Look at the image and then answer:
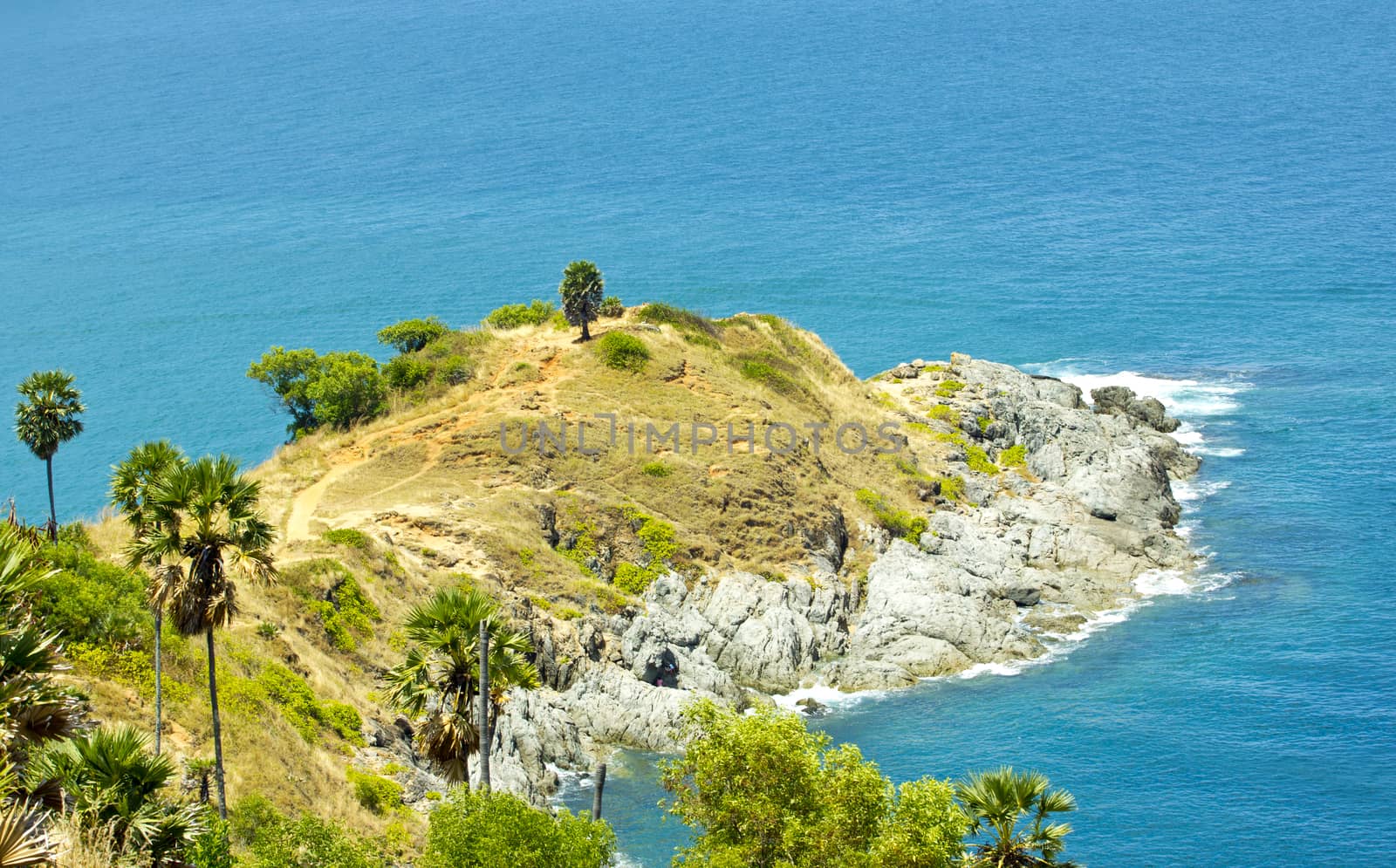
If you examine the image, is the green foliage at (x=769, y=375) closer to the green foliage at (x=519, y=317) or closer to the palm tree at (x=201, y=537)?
the green foliage at (x=519, y=317)

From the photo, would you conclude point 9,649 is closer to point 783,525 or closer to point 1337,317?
point 783,525

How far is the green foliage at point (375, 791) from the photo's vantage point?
→ 169 ft

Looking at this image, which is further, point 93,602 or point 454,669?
point 93,602

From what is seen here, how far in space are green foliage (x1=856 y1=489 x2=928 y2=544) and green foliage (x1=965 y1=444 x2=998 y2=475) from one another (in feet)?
36.0

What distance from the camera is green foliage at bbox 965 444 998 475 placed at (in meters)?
97.0

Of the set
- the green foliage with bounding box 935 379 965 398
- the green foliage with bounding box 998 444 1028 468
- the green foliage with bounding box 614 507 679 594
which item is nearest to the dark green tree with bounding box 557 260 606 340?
the green foliage with bounding box 614 507 679 594

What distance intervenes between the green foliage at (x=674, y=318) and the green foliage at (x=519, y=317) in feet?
24.6

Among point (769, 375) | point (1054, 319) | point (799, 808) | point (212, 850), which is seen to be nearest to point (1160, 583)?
point (769, 375)

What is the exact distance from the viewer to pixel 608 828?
1421 inches

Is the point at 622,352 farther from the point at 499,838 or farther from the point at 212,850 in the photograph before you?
the point at 212,850

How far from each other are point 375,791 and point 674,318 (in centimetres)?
5157

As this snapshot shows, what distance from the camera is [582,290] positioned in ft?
293

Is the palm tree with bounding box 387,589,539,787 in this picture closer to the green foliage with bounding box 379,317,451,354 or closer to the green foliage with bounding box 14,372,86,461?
the green foliage with bounding box 14,372,86,461

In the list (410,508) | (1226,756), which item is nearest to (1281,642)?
(1226,756)
